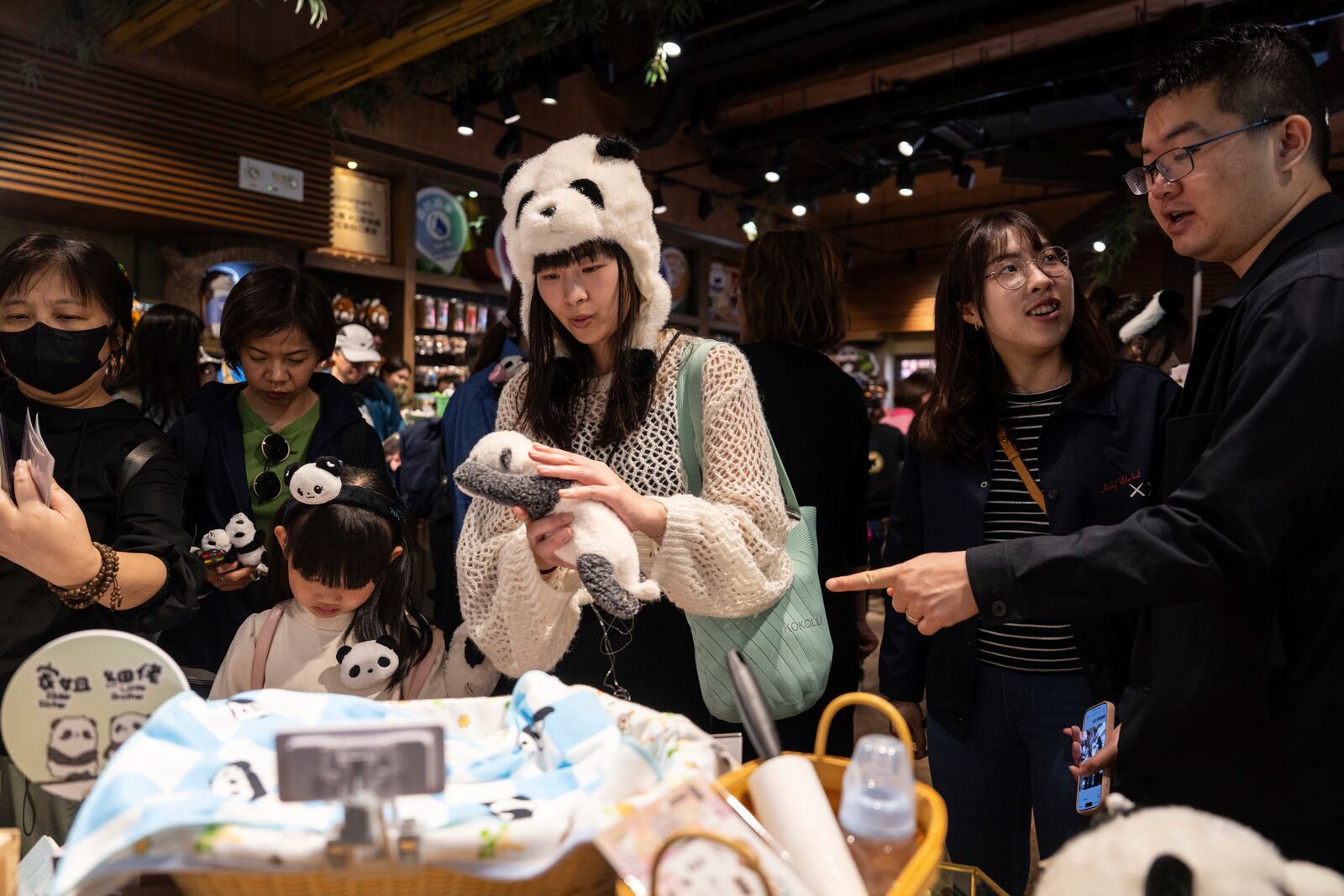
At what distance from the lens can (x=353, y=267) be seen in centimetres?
648

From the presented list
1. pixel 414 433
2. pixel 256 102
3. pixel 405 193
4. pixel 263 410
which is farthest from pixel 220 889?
pixel 405 193

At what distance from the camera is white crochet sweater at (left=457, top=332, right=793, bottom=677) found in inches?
51.9

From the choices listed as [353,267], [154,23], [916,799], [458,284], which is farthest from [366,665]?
[458,284]

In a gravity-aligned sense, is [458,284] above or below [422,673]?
above

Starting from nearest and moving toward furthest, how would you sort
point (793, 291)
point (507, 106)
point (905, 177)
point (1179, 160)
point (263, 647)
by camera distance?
point (1179, 160) < point (263, 647) < point (793, 291) < point (507, 106) < point (905, 177)

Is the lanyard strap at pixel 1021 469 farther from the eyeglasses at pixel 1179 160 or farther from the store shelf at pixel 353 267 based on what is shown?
the store shelf at pixel 353 267

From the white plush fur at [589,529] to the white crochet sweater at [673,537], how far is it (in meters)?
0.11

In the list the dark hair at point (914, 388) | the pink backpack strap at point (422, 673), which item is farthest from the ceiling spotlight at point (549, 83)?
the pink backpack strap at point (422, 673)

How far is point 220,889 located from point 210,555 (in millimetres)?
1157

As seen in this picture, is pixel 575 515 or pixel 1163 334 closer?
pixel 575 515

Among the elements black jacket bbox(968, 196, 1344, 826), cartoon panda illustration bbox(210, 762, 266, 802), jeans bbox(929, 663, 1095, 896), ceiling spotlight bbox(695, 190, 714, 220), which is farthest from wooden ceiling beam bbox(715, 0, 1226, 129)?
cartoon panda illustration bbox(210, 762, 266, 802)

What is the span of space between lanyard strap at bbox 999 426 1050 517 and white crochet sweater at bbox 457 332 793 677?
57cm

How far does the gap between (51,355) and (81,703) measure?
830 mm

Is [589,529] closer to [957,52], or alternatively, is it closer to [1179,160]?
[1179,160]
